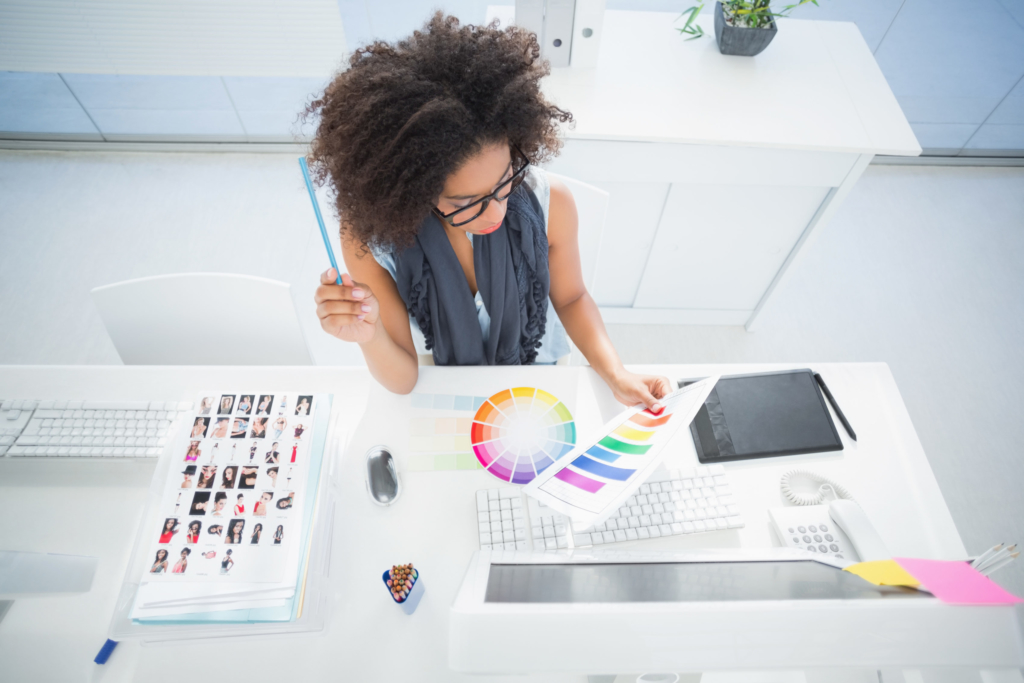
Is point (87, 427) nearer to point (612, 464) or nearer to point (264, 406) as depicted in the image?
point (264, 406)

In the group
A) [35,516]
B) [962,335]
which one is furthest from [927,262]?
[35,516]

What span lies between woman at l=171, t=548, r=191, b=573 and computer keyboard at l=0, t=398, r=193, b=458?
0.75 ft

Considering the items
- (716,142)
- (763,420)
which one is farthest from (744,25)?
(763,420)

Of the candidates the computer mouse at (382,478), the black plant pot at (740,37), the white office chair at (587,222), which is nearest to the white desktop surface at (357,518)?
the computer mouse at (382,478)

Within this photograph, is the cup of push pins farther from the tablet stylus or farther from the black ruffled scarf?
the tablet stylus

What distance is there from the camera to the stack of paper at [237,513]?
2.64ft

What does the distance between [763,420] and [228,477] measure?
1.00 m

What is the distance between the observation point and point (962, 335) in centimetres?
223

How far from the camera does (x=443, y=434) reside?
107cm

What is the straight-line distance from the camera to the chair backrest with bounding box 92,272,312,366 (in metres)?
1.17

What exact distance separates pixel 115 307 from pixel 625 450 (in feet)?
3.68

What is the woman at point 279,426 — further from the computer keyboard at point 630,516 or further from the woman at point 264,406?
the computer keyboard at point 630,516

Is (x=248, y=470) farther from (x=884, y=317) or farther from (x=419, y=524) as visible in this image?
(x=884, y=317)

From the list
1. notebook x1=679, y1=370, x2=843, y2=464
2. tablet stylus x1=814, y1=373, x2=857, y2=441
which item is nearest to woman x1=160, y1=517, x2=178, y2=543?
notebook x1=679, y1=370, x2=843, y2=464
